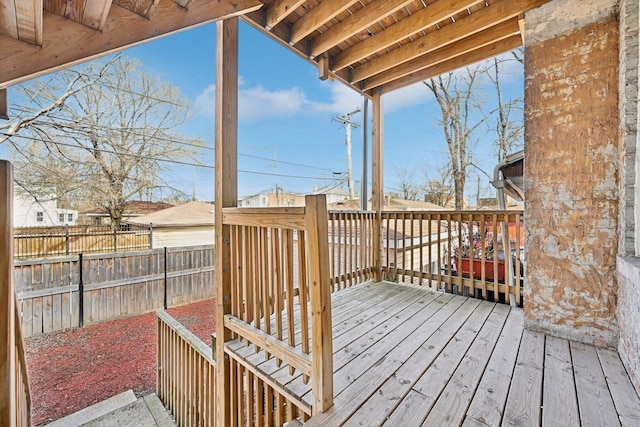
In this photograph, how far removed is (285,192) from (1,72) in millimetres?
6140

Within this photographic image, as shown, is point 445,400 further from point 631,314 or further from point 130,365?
point 130,365

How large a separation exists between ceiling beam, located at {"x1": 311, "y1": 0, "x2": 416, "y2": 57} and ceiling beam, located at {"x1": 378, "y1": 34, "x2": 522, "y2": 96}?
4.00 feet

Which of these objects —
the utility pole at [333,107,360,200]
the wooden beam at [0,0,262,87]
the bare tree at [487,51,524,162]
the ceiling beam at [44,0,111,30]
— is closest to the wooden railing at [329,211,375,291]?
the wooden beam at [0,0,262,87]

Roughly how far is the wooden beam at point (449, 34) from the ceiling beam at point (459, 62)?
1.39ft

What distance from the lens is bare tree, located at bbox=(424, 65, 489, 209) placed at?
5738 millimetres

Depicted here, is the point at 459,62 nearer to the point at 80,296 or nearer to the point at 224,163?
the point at 224,163

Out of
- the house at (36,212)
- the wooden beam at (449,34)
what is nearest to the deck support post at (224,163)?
the wooden beam at (449,34)

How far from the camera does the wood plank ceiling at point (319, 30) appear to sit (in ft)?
4.28

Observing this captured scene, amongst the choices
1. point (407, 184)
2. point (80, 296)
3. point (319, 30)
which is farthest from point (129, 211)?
point (407, 184)

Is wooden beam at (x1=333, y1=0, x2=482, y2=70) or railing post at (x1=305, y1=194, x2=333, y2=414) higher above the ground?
wooden beam at (x1=333, y1=0, x2=482, y2=70)

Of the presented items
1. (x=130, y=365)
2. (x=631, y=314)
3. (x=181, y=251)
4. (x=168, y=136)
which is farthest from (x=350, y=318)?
(x=168, y=136)

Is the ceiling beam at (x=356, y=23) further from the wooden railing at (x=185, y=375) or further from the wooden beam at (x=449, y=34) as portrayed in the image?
the wooden railing at (x=185, y=375)

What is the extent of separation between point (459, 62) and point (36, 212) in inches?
363

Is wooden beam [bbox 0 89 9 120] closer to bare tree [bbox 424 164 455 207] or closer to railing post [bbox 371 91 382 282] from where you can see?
railing post [bbox 371 91 382 282]
